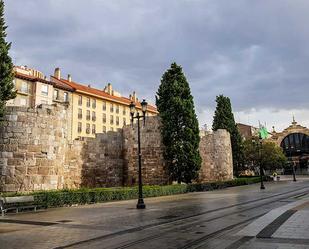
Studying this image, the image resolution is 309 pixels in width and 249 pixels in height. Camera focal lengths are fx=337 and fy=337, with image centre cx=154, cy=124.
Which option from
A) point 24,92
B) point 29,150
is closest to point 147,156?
point 29,150

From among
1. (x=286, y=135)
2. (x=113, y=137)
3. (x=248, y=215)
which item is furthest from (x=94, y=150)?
(x=286, y=135)

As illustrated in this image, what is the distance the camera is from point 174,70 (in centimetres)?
3253

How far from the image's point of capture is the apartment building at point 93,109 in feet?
207

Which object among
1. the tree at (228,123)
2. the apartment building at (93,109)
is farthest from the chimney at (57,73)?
the tree at (228,123)

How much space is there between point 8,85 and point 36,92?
35305 mm

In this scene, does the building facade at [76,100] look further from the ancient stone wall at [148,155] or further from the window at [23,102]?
the ancient stone wall at [148,155]

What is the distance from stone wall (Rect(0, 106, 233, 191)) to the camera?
66.9 ft

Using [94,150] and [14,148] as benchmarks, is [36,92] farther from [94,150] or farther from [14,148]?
[14,148]

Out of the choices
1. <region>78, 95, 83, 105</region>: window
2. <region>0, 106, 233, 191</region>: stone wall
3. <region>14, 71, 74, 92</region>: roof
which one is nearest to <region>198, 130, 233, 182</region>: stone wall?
<region>0, 106, 233, 191</region>: stone wall

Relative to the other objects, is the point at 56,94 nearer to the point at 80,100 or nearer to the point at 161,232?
the point at 80,100

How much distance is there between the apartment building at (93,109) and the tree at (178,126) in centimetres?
3358

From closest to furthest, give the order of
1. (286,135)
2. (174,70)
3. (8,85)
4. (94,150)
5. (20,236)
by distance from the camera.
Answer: (20,236)
(8,85)
(94,150)
(174,70)
(286,135)

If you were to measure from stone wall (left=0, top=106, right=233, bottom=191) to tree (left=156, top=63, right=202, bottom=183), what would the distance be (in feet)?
3.25

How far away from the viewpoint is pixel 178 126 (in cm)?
3044
